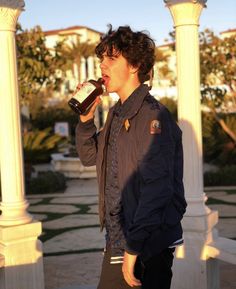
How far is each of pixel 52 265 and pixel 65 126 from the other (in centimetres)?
1578

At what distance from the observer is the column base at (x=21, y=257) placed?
4105 millimetres

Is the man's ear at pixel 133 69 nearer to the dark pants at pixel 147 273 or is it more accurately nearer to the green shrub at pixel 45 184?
the dark pants at pixel 147 273

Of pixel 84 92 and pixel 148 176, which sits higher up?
pixel 84 92

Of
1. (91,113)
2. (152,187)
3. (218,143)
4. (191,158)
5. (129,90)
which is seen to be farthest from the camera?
(218,143)

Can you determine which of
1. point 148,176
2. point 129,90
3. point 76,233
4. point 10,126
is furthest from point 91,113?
point 76,233

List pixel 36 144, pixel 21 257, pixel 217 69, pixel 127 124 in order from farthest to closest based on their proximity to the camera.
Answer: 1. pixel 36 144
2. pixel 217 69
3. pixel 21 257
4. pixel 127 124

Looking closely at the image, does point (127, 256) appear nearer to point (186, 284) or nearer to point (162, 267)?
point (162, 267)

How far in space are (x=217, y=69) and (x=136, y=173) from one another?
45.7 feet

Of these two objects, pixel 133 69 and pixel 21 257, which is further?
pixel 21 257

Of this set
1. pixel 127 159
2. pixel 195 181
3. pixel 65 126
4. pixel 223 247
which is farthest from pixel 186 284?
pixel 65 126

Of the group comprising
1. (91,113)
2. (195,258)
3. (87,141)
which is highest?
(91,113)

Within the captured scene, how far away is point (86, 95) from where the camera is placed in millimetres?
2342

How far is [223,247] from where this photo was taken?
4.11 m

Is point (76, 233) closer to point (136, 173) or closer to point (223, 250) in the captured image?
point (223, 250)
